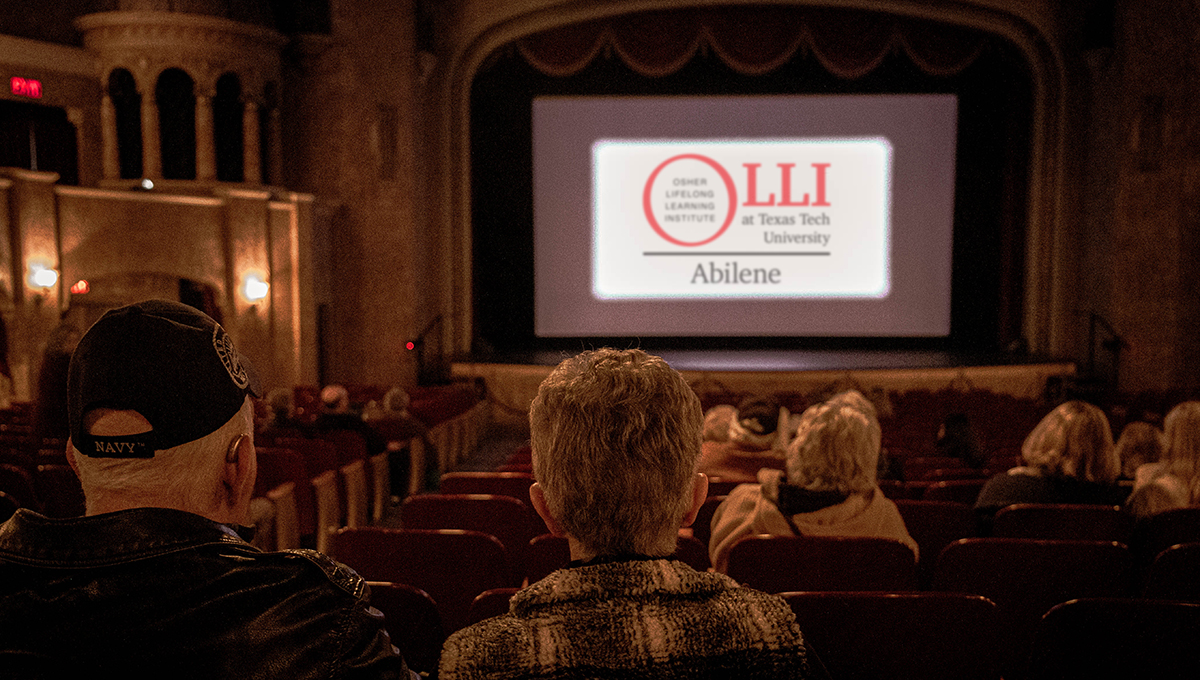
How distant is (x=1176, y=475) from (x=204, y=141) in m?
11.3

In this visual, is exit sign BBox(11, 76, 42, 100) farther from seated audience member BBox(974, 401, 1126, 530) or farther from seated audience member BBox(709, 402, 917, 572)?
seated audience member BBox(974, 401, 1126, 530)

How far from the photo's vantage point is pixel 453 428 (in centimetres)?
840

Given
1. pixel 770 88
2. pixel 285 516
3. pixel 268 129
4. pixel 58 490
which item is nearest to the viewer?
pixel 58 490

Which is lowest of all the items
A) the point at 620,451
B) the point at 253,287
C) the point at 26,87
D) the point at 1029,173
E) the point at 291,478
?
the point at 291,478

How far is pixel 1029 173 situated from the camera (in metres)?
13.5

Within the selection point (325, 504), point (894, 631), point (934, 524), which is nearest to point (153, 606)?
point (894, 631)

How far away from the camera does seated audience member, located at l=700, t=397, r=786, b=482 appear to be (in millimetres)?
3740

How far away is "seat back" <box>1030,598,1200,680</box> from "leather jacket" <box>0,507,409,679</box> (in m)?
1.44

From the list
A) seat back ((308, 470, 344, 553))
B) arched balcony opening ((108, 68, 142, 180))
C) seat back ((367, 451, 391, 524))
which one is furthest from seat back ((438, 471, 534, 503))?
arched balcony opening ((108, 68, 142, 180))

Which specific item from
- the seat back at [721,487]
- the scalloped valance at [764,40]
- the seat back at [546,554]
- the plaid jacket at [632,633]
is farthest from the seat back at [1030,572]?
the scalloped valance at [764,40]

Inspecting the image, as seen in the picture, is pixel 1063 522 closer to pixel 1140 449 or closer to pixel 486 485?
pixel 1140 449

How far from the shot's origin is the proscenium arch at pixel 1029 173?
42.0 feet

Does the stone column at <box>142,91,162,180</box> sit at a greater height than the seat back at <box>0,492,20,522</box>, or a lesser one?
greater

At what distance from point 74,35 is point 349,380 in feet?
19.3
